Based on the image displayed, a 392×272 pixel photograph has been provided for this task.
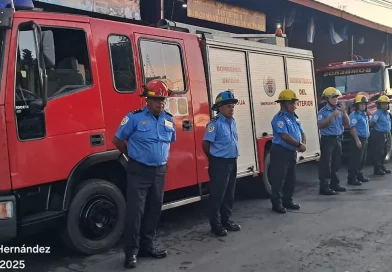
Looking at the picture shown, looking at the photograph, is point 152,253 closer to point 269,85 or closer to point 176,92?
point 176,92

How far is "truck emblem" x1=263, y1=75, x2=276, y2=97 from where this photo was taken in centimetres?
723

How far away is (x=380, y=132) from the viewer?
9711 millimetres

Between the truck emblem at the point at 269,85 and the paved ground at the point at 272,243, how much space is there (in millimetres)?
1863

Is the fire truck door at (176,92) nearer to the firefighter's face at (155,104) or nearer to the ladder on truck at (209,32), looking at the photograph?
the ladder on truck at (209,32)

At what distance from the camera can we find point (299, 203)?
7.18m

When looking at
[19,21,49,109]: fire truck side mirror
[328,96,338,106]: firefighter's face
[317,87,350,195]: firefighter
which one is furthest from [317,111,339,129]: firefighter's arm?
[19,21,49,109]: fire truck side mirror

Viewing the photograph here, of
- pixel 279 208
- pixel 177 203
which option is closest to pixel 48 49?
pixel 177 203

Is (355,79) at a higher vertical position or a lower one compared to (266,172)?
higher

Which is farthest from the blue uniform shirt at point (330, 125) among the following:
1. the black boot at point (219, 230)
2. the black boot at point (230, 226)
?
the black boot at point (219, 230)

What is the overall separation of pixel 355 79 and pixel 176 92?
746 centimetres

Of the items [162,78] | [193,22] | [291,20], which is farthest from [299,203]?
[291,20]

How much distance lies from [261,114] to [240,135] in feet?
2.27

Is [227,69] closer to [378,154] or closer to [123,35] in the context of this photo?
[123,35]

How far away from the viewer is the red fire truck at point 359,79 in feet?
36.4
